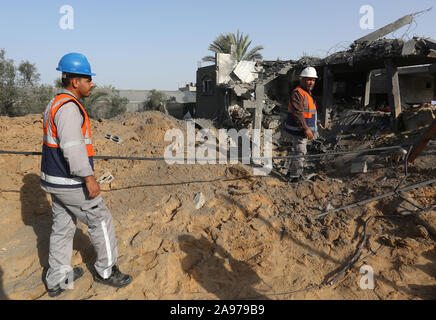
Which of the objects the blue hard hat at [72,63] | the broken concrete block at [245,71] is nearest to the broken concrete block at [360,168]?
the blue hard hat at [72,63]

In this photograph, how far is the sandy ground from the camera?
307cm

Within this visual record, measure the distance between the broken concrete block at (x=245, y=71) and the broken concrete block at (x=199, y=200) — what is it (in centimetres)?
1414

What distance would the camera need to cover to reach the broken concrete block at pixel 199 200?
450 centimetres

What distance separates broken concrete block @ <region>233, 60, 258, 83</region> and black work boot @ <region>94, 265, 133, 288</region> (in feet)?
52.2

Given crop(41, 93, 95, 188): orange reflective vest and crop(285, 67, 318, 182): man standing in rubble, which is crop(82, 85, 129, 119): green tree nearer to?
crop(285, 67, 318, 182): man standing in rubble

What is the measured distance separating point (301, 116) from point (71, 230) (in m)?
3.96

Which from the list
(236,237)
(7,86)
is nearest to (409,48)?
(236,237)

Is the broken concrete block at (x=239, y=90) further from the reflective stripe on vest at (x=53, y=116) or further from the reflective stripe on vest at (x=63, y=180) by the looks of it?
the reflective stripe on vest at (x=63, y=180)

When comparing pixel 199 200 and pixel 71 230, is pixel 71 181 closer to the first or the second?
pixel 71 230

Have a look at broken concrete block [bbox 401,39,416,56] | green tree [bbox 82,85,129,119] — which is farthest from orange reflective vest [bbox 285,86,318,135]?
green tree [bbox 82,85,129,119]

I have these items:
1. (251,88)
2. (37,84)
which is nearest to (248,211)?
(251,88)

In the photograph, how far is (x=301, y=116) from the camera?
17.1ft
